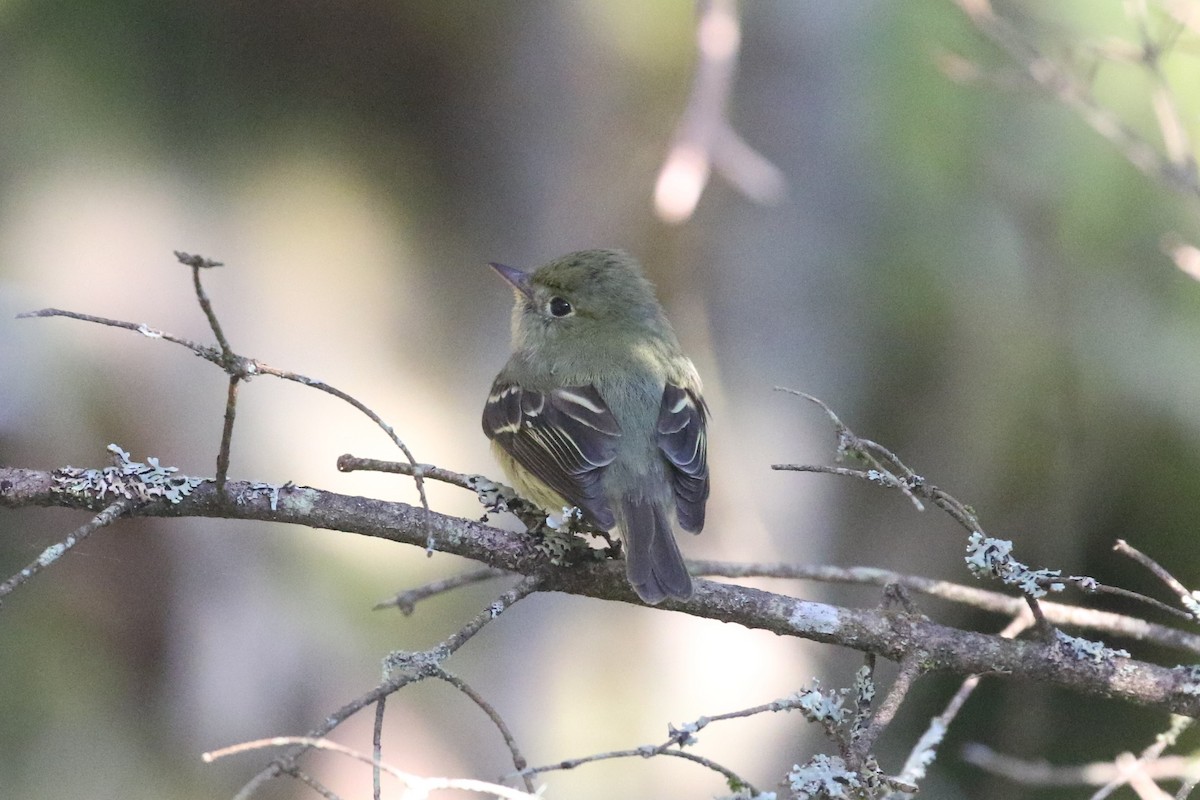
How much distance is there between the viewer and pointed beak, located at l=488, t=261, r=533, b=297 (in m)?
4.25

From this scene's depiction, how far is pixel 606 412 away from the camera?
141 inches

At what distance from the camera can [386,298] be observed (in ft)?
19.9

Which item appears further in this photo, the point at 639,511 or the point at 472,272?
the point at 472,272

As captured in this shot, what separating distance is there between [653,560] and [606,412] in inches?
33.9

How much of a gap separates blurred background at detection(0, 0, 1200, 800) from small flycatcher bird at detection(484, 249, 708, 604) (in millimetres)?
1658

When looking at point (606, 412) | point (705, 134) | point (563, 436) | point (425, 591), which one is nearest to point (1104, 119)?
point (705, 134)

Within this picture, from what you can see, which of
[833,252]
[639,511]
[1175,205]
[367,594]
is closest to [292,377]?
[639,511]

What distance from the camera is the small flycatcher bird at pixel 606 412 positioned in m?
3.19

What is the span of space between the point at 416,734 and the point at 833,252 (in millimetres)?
3150

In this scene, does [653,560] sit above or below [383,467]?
below

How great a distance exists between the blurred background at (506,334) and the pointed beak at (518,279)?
1.63 meters

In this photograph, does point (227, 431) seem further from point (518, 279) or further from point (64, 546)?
point (518, 279)

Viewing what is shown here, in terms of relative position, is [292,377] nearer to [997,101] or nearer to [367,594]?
[367,594]

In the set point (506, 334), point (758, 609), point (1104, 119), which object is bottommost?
point (758, 609)
